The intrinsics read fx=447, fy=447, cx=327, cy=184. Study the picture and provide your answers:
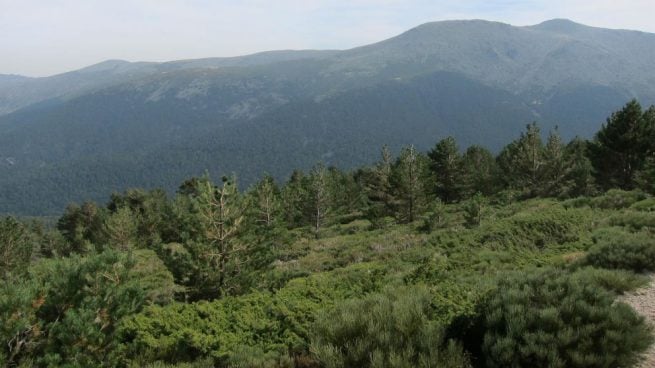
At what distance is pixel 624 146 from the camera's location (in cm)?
3622

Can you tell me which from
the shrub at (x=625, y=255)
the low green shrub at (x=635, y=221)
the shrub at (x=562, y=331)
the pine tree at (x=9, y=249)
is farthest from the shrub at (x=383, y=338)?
the pine tree at (x=9, y=249)

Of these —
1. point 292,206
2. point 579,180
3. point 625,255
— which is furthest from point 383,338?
point 292,206

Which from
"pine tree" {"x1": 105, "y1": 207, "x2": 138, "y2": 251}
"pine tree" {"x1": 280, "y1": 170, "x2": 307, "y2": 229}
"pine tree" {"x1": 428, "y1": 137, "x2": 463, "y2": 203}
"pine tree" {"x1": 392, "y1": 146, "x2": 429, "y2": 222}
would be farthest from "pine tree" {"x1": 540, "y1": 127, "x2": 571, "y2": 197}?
"pine tree" {"x1": 105, "y1": 207, "x2": 138, "y2": 251}

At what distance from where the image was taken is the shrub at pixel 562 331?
6.03 metres

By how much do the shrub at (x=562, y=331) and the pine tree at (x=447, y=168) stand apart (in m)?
42.1

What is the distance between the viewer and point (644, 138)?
3531cm

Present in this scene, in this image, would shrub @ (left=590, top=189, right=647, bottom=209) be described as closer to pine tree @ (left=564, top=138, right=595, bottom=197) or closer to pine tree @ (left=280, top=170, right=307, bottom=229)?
pine tree @ (left=564, top=138, right=595, bottom=197)

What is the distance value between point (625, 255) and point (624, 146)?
1160 inches

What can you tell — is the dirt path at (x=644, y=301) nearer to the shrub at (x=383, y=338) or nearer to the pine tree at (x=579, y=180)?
the shrub at (x=383, y=338)

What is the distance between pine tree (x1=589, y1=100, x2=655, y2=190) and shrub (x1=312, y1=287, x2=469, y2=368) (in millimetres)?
35128

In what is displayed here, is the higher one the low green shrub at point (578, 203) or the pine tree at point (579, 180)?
the low green shrub at point (578, 203)

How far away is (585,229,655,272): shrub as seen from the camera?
465 inches

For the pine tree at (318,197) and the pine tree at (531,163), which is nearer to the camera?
the pine tree at (531,163)

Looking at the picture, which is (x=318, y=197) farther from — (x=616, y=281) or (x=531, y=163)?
(x=616, y=281)
